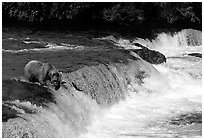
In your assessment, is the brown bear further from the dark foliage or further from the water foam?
the dark foliage

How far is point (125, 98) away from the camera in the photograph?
12094 mm

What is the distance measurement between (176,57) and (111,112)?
795 cm

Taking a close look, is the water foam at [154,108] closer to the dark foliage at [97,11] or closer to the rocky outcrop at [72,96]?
the rocky outcrop at [72,96]

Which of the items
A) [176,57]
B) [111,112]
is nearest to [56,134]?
[111,112]

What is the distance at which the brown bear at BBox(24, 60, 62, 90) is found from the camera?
9227 mm

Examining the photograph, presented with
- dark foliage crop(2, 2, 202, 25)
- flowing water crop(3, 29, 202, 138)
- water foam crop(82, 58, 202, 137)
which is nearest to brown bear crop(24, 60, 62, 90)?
flowing water crop(3, 29, 202, 138)

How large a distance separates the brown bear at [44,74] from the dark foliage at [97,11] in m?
14.4

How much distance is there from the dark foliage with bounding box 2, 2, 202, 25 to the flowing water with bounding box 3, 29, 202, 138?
8347 millimetres

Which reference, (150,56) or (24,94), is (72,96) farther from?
(150,56)

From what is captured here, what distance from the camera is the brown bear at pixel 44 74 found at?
363 inches

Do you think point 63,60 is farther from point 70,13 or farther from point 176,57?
point 70,13

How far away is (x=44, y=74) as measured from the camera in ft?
30.5

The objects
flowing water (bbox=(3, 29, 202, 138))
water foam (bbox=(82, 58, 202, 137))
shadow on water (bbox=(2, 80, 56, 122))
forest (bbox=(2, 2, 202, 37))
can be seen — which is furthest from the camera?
forest (bbox=(2, 2, 202, 37))

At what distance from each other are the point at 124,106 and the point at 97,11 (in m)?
14.0
